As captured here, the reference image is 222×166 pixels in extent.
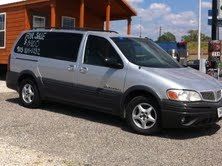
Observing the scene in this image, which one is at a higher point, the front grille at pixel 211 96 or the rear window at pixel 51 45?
the rear window at pixel 51 45

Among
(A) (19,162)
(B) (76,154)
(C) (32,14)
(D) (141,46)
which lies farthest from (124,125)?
(C) (32,14)

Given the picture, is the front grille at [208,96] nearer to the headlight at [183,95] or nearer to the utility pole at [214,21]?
the headlight at [183,95]

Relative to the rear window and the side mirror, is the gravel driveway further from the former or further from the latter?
the rear window

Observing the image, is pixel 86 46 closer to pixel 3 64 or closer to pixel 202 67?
pixel 202 67

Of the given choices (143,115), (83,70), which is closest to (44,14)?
(83,70)

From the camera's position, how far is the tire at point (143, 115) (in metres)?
8.23

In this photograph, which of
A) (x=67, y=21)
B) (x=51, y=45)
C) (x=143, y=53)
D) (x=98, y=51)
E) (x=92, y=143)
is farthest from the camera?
(x=67, y=21)

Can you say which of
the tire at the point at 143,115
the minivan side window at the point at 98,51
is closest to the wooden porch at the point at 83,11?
the minivan side window at the point at 98,51

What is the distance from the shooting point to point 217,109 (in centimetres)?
822

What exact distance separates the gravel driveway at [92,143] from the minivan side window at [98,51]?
1203mm

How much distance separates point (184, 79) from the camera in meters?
8.31

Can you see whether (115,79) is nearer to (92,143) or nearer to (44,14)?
(92,143)

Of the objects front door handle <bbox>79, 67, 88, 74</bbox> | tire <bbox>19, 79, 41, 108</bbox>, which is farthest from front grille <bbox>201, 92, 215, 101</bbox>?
tire <bbox>19, 79, 41, 108</bbox>

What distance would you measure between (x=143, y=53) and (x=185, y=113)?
184 cm
